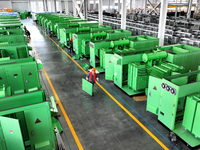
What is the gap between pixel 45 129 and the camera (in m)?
4.85

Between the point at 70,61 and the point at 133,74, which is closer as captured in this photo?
the point at 133,74

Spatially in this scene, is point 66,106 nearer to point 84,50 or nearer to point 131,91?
point 131,91

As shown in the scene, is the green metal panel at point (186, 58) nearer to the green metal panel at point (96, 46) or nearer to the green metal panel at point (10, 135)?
the green metal panel at point (96, 46)

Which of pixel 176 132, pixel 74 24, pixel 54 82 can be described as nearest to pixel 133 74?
pixel 176 132

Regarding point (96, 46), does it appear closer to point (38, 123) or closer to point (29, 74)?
point (29, 74)

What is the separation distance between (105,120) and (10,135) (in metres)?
3.65

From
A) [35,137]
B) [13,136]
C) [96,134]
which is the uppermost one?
[13,136]

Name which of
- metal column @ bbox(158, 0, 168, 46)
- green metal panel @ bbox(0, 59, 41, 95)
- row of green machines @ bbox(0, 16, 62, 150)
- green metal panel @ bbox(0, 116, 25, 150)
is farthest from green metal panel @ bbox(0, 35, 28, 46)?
metal column @ bbox(158, 0, 168, 46)

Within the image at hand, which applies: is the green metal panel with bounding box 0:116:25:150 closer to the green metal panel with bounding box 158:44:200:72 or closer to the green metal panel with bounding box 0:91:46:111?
the green metal panel with bounding box 0:91:46:111

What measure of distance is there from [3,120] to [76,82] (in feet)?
21.1

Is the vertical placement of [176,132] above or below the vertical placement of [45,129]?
below

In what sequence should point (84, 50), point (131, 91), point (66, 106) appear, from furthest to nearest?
point (84, 50), point (131, 91), point (66, 106)

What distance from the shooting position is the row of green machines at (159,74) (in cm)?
557

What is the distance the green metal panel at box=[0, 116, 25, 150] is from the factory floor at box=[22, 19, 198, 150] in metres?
1.83
